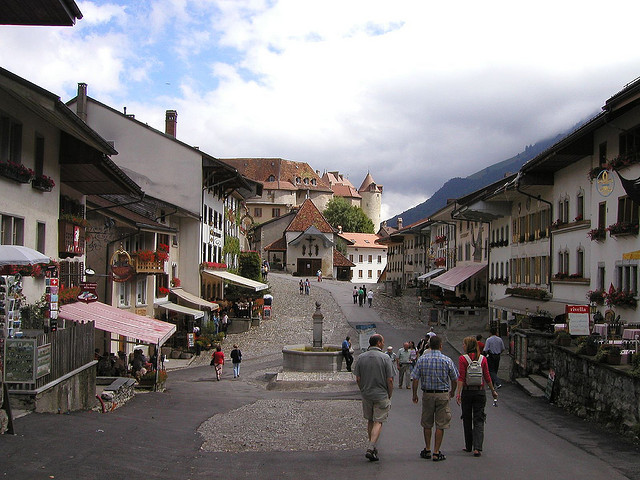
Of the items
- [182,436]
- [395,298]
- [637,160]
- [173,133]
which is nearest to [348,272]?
[395,298]

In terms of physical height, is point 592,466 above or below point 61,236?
below

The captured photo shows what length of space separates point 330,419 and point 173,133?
35859mm

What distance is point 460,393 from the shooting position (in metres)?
10.5

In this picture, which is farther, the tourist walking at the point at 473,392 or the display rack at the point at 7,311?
the display rack at the point at 7,311

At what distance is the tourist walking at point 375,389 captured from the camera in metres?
9.89

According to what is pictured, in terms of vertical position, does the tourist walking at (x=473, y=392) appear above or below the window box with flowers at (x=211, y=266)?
below

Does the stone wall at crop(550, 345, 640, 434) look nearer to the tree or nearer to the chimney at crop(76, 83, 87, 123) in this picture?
the chimney at crop(76, 83, 87, 123)

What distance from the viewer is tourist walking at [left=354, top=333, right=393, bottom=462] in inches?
389

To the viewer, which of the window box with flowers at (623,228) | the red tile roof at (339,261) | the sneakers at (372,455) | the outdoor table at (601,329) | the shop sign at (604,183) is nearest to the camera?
the sneakers at (372,455)

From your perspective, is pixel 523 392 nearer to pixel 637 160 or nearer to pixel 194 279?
pixel 637 160

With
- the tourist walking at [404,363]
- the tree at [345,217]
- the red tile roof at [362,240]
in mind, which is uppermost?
the tree at [345,217]

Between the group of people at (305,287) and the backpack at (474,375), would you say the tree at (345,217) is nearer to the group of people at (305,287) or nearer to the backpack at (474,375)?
the group of people at (305,287)

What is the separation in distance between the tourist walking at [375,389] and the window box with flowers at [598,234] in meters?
15.6

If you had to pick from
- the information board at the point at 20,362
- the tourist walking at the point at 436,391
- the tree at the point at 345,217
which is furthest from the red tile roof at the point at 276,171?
the tourist walking at the point at 436,391
